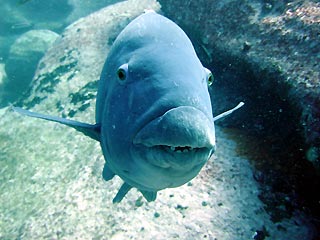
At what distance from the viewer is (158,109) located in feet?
5.16

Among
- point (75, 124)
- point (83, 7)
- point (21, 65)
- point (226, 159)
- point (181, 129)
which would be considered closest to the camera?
point (181, 129)

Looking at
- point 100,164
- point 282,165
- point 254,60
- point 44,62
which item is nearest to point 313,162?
point 282,165

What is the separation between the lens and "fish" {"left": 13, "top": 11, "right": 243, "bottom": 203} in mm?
1494

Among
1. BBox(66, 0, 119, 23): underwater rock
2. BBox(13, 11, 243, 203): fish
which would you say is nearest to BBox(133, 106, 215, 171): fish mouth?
BBox(13, 11, 243, 203): fish

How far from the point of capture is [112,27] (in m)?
8.23

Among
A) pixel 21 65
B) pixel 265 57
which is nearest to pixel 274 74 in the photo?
pixel 265 57

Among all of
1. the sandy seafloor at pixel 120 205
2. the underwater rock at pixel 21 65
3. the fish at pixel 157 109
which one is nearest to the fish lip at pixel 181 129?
the fish at pixel 157 109

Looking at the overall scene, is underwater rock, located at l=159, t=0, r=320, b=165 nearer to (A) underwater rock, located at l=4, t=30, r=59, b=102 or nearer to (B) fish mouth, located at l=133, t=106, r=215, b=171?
(B) fish mouth, located at l=133, t=106, r=215, b=171

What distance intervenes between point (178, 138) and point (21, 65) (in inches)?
499

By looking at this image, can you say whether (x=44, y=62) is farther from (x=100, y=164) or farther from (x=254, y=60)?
(x=254, y=60)

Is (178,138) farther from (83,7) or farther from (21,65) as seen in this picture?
(83,7)

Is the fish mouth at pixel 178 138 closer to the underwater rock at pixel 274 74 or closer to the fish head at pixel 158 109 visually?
the fish head at pixel 158 109

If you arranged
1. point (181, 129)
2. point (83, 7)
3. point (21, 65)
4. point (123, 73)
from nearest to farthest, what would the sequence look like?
point (181, 129), point (123, 73), point (21, 65), point (83, 7)

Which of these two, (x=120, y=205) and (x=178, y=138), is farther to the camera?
(x=120, y=205)
